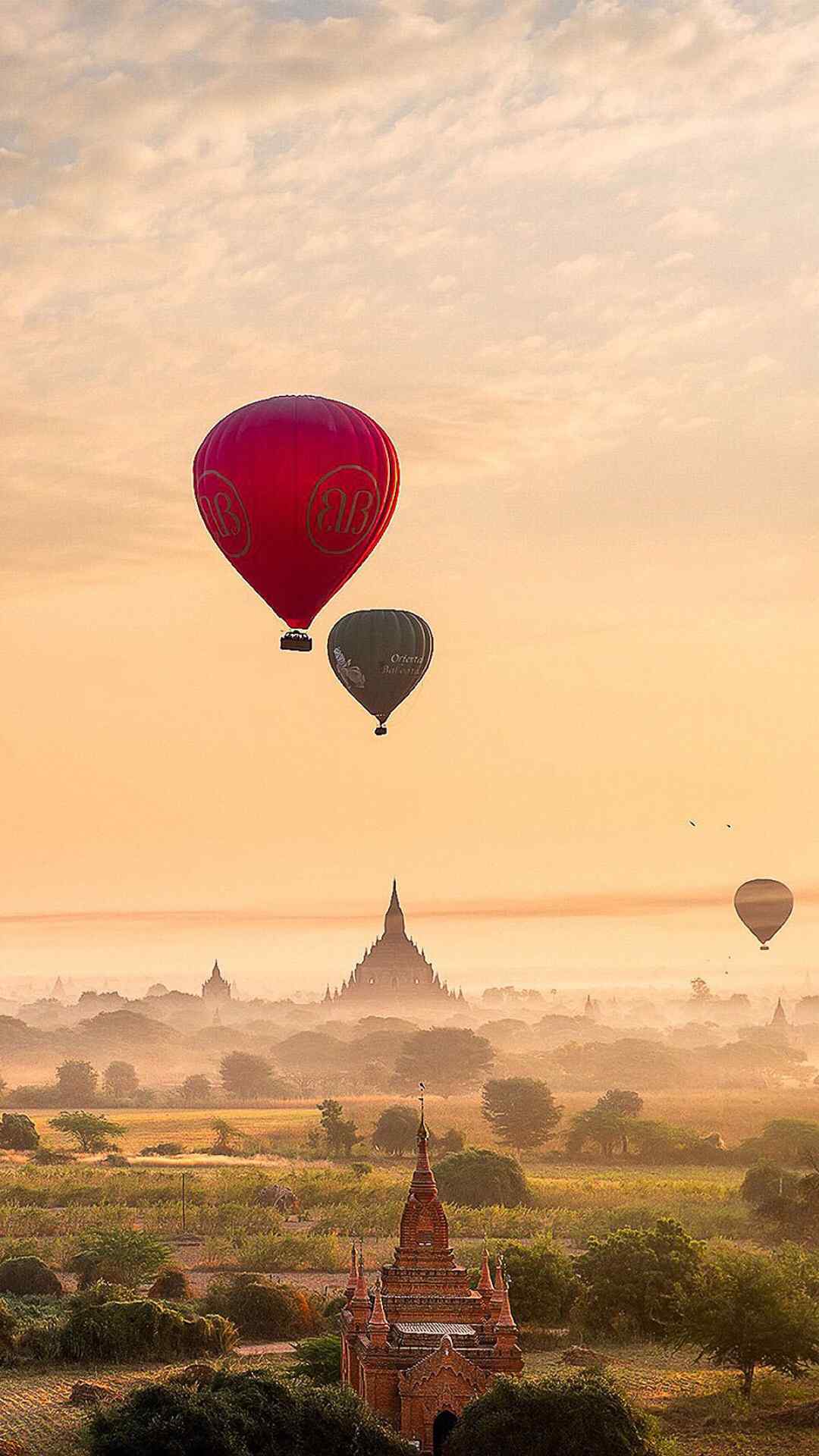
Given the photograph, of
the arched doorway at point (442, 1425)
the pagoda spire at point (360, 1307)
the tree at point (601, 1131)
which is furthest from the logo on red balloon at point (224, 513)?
the tree at point (601, 1131)

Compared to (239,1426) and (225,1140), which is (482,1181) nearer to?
(225,1140)

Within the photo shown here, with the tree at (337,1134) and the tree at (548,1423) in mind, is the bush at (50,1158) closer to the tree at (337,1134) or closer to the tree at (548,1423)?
the tree at (337,1134)

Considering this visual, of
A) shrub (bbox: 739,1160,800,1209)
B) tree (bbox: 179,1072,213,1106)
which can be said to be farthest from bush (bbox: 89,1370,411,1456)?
tree (bbox: 179,1072,213,1106)

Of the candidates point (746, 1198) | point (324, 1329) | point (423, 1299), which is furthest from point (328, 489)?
point (746, 1198)

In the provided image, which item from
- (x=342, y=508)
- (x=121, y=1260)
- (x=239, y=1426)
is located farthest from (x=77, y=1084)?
(x=239, y=1426)

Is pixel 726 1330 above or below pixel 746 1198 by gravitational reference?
below

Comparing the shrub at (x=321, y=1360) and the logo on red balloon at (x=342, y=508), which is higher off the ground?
the logo on red balloon at (x=342, y=508)

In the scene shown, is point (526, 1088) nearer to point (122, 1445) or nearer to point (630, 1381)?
point (630, 1381)
